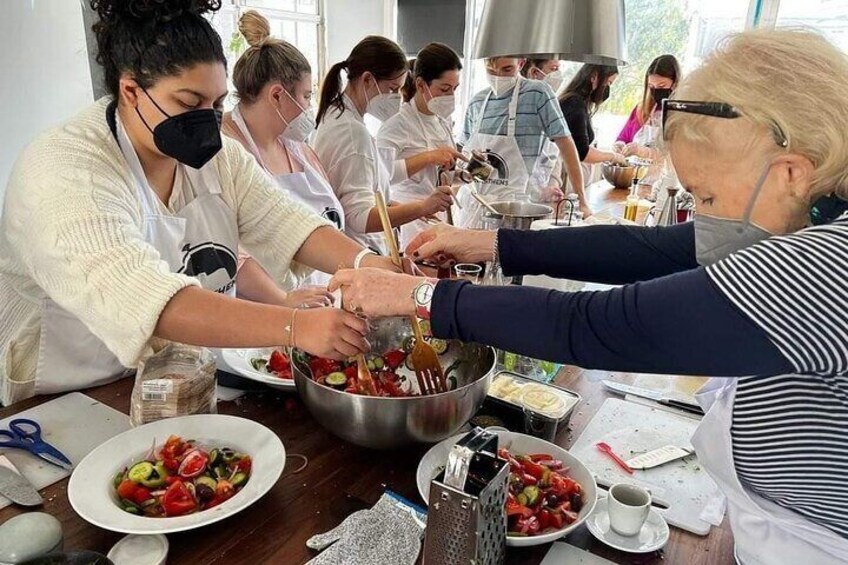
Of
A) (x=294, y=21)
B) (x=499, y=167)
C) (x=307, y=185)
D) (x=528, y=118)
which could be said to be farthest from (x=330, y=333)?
(x=294, y=21)

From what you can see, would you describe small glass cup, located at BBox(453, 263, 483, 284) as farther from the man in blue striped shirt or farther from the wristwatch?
the man in blue striped shirt

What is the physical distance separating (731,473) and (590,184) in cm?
445

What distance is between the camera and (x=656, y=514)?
3.24ft

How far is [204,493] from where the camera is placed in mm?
921

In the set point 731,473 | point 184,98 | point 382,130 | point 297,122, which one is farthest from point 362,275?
point 382,130

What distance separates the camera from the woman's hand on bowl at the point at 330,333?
1.08 metres

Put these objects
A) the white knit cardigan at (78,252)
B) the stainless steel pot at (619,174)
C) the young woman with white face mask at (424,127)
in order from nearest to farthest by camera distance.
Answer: the white knit cardigan at (78,252)
the young woman with white face mask at (424,127)
the stainless steel pot at (619,174)

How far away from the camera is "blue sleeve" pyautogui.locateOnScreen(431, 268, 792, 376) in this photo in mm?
733

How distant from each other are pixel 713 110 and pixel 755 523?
64 centimetres

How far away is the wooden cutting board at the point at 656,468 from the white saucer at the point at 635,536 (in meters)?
0.04

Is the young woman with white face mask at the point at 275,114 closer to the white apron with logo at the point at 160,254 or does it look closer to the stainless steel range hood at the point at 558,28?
the white apron with logo at the point at 160,254

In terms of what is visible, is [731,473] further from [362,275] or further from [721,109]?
[362,275]

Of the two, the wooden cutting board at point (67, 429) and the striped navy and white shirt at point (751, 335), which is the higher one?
the striped navy and white shirt at point (751, 335)

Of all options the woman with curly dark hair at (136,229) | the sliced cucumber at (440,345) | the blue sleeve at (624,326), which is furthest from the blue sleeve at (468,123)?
the blue sleeve at (624,326)
